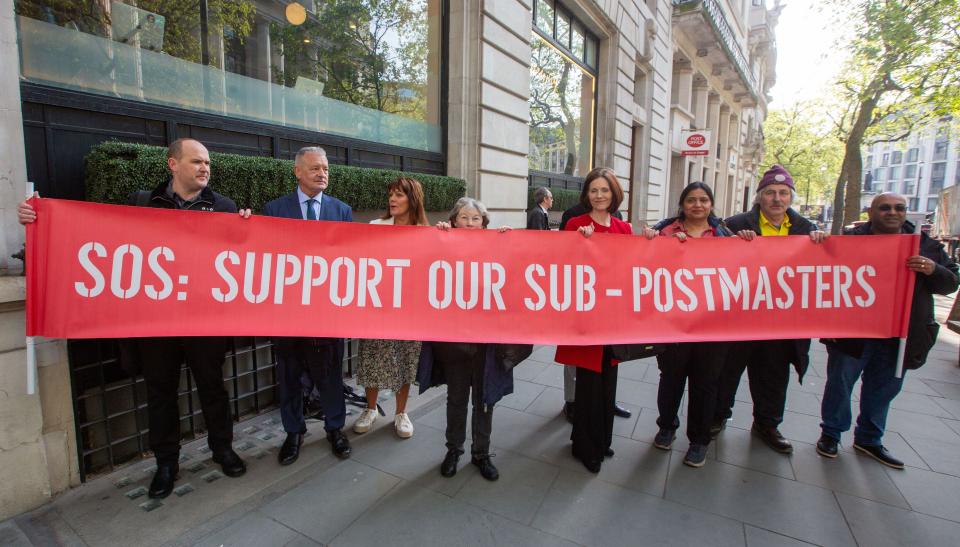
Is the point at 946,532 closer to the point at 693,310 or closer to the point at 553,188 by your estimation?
the point at 693,310

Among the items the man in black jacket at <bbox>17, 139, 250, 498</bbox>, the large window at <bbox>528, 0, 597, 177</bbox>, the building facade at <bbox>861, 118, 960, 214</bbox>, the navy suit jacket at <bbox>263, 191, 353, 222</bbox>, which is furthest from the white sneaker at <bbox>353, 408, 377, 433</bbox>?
the building facade at <bbox>861, 118, 960, 214</bbox>

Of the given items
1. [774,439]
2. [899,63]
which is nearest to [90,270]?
[774,439]

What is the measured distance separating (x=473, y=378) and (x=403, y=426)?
3.00 feet

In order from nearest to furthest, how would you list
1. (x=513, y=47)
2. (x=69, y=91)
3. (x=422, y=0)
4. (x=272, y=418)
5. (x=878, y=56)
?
(x=69, y=91), (x=272, y=418), (x=422, y=0), (x=513, y=47), (x=878, y=56)

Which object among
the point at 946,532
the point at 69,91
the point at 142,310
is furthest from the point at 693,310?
the point at 69,91

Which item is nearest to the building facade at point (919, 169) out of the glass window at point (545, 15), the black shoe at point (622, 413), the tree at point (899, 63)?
the tree at point (899, 63)

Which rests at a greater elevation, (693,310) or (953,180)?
(953,180)

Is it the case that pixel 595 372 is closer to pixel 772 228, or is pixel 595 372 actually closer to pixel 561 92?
pixel 772 228

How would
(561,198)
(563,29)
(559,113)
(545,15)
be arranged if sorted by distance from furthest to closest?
(559,113) < (561,198) < (563,29) < (545,15)

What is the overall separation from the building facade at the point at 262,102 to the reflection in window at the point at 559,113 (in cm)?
5

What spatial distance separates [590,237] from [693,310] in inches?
34.2

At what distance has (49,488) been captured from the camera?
9.05 feet

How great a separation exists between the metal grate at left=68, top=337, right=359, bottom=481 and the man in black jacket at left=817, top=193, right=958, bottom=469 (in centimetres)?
451

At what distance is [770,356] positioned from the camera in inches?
139
